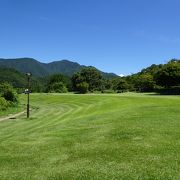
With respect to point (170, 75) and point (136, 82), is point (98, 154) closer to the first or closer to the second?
point (170, 75)

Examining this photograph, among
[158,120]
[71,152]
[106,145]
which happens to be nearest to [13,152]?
[71,152]

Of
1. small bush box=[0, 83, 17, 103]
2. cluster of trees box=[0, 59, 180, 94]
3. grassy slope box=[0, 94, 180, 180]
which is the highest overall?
cluster of trees box=[0, 59, 180, 94]

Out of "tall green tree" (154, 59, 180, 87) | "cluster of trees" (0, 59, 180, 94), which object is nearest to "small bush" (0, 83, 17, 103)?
"cluster of trees" (0, 59, 180, 94)

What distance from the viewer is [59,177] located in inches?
433

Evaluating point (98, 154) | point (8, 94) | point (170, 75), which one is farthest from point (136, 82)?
point (98, 154)

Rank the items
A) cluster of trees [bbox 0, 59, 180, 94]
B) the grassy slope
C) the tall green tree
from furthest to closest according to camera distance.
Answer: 1. cluster of trees [bbox 0, 59, 180, 94]
2. the tall green tree
3. the grassy slope

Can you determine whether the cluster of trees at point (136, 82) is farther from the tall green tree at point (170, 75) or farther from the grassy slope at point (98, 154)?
the grassy slope at point (98, 154)

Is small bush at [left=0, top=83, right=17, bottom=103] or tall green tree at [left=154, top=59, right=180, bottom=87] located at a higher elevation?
tall green tree at [left=154, top=59, right=180, bottom=87]

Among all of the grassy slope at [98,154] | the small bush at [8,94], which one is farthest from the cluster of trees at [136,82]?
the grassy slope at [98,154]

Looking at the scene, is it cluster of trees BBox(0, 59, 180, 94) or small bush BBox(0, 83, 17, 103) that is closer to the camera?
small bush BBox(0, 83, 17, 103)

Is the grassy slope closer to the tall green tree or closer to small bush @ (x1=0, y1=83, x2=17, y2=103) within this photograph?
small bush @ (x1=0, y1=83, x2=17, y2=103)

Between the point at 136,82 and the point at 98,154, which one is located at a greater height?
the point at 136,82

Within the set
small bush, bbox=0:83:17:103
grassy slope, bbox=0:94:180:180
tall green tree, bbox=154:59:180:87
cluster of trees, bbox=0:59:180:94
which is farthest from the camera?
cluster of trees, bbox=0:59:180:94

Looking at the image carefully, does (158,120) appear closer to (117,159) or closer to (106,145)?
(106,145)
